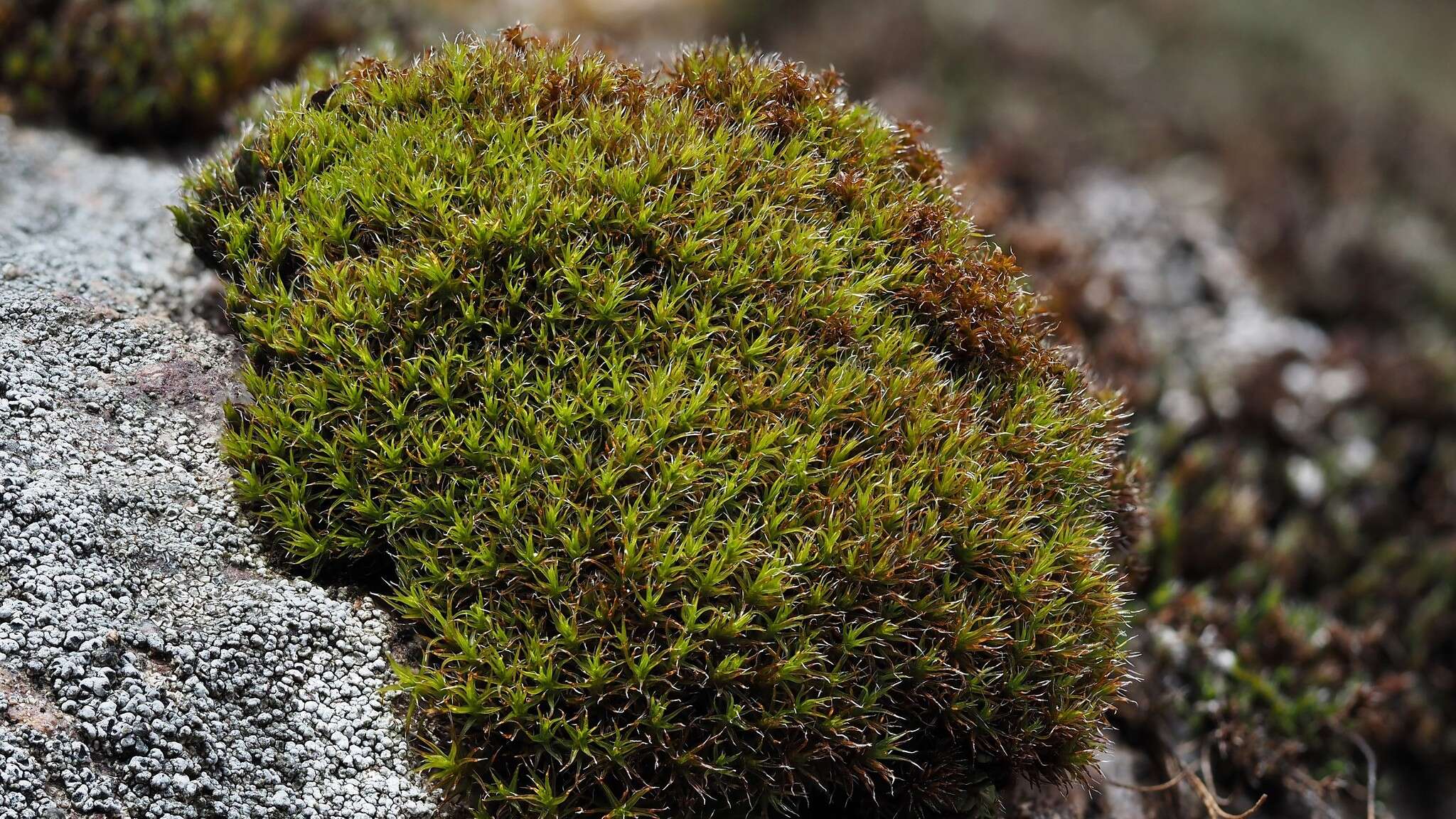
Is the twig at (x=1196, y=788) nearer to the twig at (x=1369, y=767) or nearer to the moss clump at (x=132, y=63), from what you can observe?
the twig at (x=1369, y=767)

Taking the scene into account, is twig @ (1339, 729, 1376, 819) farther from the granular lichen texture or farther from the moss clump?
the moss clump

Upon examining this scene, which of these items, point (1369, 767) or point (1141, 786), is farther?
point (1369, 767)

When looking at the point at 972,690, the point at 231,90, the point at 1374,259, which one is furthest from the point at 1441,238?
the point at 231,90

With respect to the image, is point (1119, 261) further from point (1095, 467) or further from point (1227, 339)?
point (1095, 467)

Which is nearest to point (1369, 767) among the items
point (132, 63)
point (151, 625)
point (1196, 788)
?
point (1196, 788)

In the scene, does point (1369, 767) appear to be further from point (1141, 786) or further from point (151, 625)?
point (151, 625)

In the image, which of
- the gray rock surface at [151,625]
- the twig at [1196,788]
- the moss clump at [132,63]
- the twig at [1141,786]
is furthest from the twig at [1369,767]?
the moss clump at [132,63]

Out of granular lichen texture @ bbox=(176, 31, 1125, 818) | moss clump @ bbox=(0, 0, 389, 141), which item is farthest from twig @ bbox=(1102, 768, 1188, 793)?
moss clump @ bbox=(0, 0, 389, 141)
